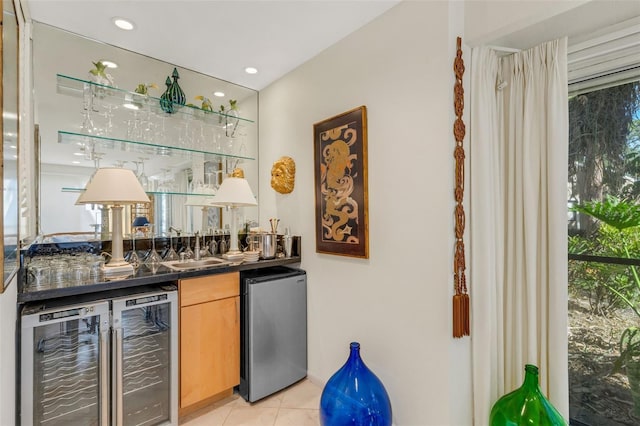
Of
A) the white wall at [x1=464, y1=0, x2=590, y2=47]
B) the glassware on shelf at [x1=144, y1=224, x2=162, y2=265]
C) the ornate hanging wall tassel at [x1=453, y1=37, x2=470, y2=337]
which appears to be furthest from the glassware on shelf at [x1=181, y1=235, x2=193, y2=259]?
the white wall at [x1=464, y1=0, x2=590, y2=47]

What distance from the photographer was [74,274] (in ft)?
5.80

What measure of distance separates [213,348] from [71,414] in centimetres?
77

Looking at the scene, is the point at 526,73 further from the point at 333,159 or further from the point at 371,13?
the point at 333,159

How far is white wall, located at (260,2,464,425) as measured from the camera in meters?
1.65

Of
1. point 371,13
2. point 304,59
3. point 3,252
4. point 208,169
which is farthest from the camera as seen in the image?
point 208,169

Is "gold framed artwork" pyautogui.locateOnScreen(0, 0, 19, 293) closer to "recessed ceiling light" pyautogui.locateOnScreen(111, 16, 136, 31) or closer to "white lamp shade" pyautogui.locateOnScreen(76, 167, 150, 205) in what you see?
"white lamp shade" pyautogui.locateOnScreen(76, 167, 150, 205)

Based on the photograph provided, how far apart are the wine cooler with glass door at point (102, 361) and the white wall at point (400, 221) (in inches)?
43.5

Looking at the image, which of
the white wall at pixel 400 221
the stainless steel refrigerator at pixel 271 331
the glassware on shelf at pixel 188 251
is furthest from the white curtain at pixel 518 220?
the glassware on shelf at pixel 188 251

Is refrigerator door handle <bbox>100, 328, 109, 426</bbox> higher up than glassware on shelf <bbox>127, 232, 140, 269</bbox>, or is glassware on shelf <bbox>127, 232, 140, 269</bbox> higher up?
glassware on shelf <bbox>127, 232, 140, 269</bbox>

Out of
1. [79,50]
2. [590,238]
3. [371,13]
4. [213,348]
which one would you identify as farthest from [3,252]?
[590,238]

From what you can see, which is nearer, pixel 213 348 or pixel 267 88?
pixel 213 348

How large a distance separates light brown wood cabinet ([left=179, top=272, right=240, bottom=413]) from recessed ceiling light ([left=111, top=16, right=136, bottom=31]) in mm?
1771

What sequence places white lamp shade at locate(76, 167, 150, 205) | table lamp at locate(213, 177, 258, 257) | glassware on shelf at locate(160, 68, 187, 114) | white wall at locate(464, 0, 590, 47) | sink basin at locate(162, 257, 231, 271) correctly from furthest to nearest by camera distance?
glassware on shelf at locate(160, 68, 187, 114), table lamp at locate(213, 177, 258, 257), sink basin at locate(162, 257, 231, 271), white lamp shade at locate(76, 167, 150, 205), white wall at locate(464, 0, 590, 47)

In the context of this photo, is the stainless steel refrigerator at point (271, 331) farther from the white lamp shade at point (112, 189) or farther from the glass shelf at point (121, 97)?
the glass shelf at point (121, 97)
